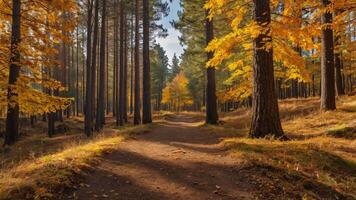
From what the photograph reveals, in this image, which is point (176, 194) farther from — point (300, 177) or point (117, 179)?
point (300, 177)

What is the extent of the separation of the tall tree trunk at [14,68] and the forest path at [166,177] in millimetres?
5638

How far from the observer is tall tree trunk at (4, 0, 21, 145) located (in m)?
12.4

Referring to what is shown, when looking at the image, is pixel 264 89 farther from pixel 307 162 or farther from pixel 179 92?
pixel 179 92

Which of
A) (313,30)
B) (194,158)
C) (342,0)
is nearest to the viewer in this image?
(194,158)

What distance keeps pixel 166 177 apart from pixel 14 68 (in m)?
9.24

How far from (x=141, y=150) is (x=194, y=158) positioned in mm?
2232

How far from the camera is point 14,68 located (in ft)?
43.5

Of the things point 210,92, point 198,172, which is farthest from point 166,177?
point 210,92

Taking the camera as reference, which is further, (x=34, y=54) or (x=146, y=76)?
(x=146, y=76)

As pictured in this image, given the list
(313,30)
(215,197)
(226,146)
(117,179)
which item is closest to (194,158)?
(226,146)

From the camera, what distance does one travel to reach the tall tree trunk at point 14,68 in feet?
40.7

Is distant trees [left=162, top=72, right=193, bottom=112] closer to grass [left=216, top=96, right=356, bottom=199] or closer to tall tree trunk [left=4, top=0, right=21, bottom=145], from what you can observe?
tall tree trunk [left=4, top=0, right=21, bottom=145]

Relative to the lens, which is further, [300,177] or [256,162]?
[256,162]

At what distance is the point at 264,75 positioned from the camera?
11000mm
